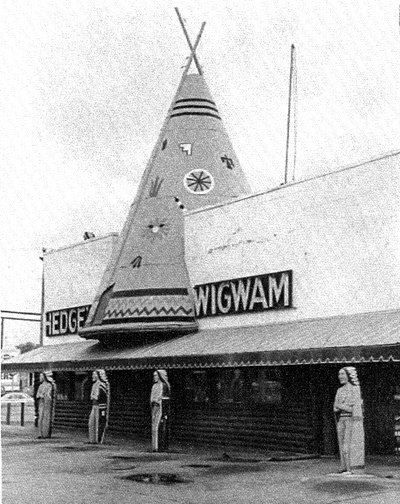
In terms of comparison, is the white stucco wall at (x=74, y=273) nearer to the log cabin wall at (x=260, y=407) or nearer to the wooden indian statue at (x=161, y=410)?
the log cabin wall at (x=260, y=407)

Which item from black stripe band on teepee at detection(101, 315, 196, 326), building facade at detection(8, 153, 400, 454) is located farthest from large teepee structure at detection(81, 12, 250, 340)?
building facade at detection(8, 153, 400, 454)

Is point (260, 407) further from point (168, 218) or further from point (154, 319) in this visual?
point (168, 218)

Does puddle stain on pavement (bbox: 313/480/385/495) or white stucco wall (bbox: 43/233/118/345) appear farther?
white stucco wall (bbox: 43/233/118/345)

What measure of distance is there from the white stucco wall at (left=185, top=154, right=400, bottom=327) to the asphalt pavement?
9.64ft

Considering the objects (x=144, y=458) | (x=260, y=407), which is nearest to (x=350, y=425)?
(x=144, y=458)

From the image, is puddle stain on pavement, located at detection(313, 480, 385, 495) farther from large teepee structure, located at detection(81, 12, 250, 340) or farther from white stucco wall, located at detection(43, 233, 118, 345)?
white stucco wall, located at detection(43, 233, 118, 345)

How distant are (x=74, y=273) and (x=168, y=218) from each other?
601 cm

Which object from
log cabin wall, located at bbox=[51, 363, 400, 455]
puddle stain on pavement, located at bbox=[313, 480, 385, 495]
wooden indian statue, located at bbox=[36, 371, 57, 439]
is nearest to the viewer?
puddle stain on pavement, located at bbox=[313, 480, 385, 495]

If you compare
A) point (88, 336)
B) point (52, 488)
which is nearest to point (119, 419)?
point (88, 336)

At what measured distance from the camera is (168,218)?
18.3 m

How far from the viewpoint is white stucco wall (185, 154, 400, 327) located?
44.1 feet

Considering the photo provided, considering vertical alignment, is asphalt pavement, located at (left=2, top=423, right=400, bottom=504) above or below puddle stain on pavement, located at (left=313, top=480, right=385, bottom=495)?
below

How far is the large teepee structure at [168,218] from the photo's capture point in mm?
17312

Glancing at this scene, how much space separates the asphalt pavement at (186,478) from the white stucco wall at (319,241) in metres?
2.94
